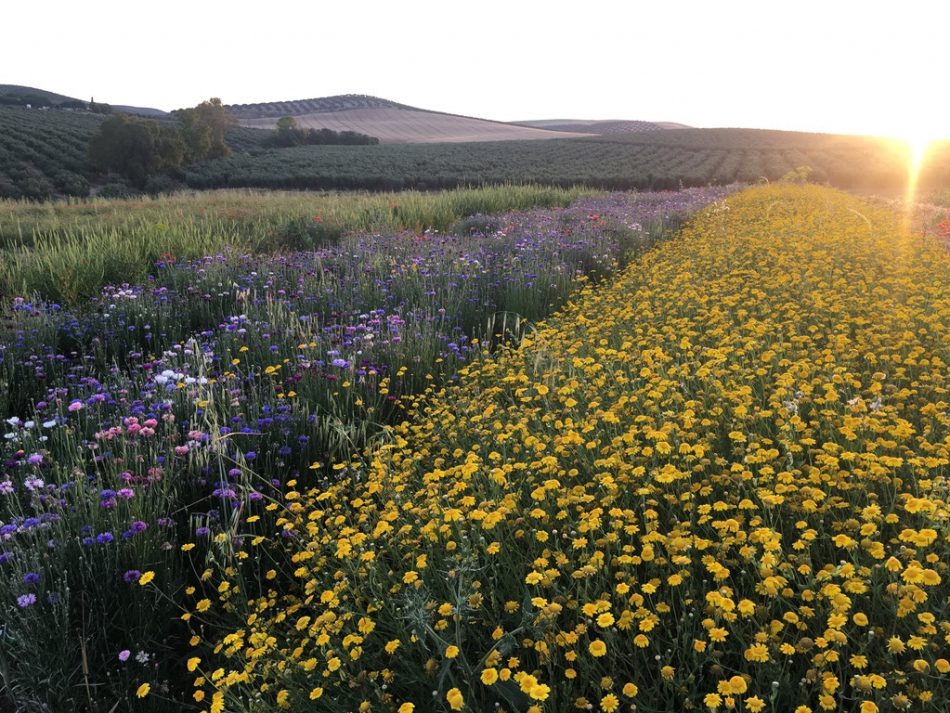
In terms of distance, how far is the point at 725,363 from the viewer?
3.61 m

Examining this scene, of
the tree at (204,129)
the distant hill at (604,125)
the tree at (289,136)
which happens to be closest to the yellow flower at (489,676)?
the tree at (204,129)

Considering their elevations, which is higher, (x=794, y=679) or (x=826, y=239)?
(x=826, y=239)

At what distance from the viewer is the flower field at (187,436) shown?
2.18 meters

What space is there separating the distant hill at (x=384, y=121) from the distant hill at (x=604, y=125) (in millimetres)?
4794

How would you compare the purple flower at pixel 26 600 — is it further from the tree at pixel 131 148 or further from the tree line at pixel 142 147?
the tree at pixel 131 148

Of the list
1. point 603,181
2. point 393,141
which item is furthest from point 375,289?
point 393,141

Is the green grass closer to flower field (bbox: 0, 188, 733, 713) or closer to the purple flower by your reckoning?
flower field (bbox: 0, 188, 733, 713)

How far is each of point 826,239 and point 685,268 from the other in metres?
2.04

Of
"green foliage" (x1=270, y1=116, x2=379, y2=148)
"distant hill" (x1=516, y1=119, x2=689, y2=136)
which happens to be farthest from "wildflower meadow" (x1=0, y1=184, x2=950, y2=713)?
"distant hill" (x1=516, y1=119, x2=689, y2=136)

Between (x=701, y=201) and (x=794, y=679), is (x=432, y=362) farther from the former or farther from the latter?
(x=701, y=201)

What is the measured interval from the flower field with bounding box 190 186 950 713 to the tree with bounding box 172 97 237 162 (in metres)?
52.8

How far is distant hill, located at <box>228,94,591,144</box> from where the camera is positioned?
273ft

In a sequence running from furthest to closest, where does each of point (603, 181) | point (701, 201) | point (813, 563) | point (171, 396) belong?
point (603, 181) < point (701, 201) < point (171, 396) < point (813, 563)

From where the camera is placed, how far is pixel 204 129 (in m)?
50.2
